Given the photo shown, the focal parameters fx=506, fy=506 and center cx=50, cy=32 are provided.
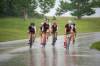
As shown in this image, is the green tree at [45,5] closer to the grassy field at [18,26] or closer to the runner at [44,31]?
the grassy field at [18,26]

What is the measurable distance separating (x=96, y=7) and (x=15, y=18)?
7.20 m

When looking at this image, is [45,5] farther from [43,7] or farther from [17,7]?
[17,7]

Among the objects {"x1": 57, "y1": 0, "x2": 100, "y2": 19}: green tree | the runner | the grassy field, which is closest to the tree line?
{"x1": 57, "y1": 0, "x2": 100, "y2": 19}: green tree

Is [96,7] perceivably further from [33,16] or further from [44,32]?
[44,32]

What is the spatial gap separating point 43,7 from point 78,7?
194 inches

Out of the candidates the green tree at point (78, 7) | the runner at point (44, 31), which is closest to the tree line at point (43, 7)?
the green tree at point (78, 7)

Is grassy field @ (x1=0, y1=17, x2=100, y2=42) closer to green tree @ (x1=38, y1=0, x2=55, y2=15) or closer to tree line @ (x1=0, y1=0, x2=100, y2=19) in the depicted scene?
tree line @ (x1=0, y1=0, x2=100, y2=19)

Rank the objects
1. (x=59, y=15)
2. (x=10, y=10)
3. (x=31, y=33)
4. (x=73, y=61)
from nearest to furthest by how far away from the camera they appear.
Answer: (x=73, y=61) → (x=31, y=33) → (x=59, y=15) → (x=10, y=10)

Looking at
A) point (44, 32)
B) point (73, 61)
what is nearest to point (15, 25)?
point (44, 32)

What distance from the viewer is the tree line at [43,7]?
41.0m

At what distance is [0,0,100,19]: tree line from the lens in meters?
41.0

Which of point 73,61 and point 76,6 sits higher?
point 76,6

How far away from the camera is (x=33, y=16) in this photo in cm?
4028

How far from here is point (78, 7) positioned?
44.7m
